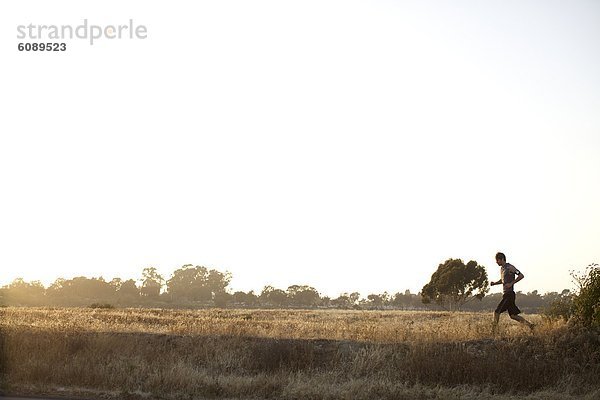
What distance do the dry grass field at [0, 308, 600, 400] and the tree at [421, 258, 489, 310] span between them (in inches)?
2832

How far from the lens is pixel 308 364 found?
15.5 m

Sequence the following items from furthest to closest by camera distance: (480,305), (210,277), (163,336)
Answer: (210,277) → (480,305) → (163,336)

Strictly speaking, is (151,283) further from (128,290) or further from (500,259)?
(500,259)

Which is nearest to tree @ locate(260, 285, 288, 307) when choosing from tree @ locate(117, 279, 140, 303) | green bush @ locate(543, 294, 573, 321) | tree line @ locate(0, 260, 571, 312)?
tree line @ locate(0, 260, 571, 312)

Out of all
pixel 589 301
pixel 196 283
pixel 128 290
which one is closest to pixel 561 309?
pixel 589 301

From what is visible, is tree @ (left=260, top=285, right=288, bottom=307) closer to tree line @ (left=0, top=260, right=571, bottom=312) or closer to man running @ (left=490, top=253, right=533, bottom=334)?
tree line @ (left=0, top=260, right=571, bottom=312)

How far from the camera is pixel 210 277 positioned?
525 feet

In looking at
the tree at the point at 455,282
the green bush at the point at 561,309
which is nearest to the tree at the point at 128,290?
the tree at the point at 455,282

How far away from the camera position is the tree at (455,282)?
87.9 m

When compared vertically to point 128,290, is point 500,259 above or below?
above

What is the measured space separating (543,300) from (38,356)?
411 ft

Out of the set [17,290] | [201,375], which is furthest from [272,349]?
[17,290]

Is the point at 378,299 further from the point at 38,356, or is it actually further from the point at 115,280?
the point at 38,356

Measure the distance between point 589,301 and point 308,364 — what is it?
275 inches
